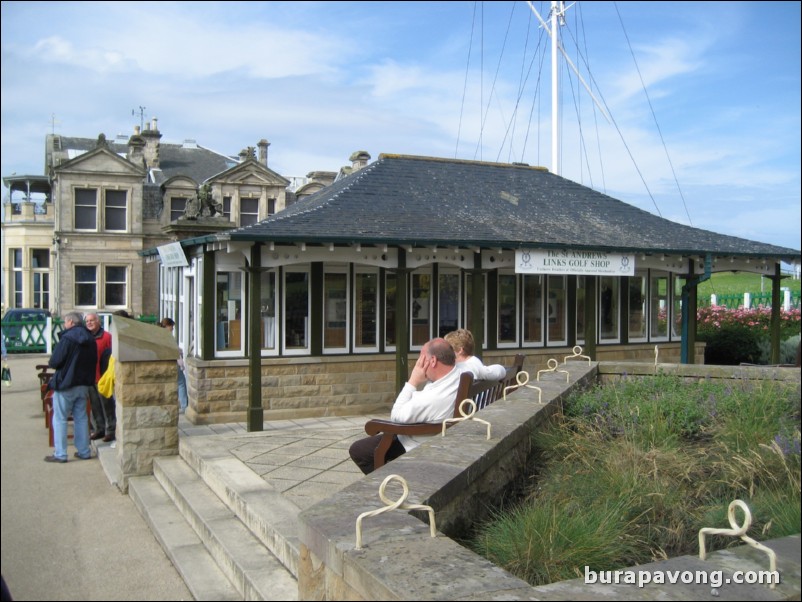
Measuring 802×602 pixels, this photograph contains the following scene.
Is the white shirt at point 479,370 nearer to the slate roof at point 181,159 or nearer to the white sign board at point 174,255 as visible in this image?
the white sign board at point 174,255

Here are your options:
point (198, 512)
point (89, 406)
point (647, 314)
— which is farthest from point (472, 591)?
point (647, 314)

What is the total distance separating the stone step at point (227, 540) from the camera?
502cm

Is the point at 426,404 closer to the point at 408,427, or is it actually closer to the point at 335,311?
the point at 408,427

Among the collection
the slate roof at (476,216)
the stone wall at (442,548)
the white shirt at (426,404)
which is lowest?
the stone wall at (442,548)

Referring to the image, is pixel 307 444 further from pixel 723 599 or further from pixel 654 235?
pixel 654 235

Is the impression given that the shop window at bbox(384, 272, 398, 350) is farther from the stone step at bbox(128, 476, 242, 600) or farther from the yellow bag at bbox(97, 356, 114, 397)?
the stone step at bbox(128, 476, 242, 600)

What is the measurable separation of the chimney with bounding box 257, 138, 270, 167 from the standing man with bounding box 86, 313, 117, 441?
29.1 metres

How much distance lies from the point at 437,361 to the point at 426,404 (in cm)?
35

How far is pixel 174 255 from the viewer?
1157cm

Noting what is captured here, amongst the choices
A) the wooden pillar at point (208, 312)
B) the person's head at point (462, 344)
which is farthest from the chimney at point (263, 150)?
the person's head at point (462, 344)

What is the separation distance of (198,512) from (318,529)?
12.4 feet

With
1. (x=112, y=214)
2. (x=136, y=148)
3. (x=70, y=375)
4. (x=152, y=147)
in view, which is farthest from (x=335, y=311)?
(x=152, y=147)

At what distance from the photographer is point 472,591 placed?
102 inches

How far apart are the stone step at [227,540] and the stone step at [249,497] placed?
6 centimetres
